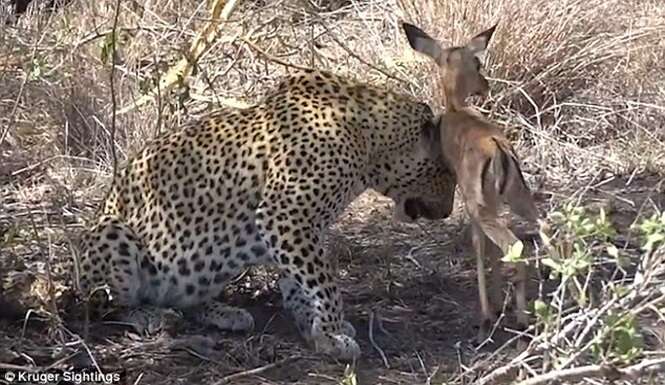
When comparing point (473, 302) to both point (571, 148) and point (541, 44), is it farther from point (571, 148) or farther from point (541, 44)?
point (541, 44)

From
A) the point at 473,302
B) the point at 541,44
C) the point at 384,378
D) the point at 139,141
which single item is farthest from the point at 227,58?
the point at 384,378

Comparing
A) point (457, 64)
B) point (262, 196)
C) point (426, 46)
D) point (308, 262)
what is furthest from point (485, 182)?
point (426, 46)

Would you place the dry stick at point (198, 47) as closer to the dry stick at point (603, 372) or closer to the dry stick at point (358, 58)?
the dry stick at point (358, 58)

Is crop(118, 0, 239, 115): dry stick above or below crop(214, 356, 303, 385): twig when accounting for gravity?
above

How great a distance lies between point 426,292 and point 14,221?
1.69 meters

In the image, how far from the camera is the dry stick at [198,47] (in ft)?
21.6

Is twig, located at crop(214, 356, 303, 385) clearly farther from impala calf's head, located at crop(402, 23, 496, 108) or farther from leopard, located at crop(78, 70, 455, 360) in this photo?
impala calf's head, located at crop(402, 23, 496, 108)

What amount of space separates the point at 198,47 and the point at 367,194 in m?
1.04

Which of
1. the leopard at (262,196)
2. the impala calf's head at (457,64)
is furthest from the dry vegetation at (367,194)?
the impala calf's head at (457,64)

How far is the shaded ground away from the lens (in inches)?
196

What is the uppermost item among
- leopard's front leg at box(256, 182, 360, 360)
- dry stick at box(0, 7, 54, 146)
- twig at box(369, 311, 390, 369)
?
dry stick at box(0, 7, 54, 146)

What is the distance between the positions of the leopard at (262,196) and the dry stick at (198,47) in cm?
94

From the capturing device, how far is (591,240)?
583 centimetres

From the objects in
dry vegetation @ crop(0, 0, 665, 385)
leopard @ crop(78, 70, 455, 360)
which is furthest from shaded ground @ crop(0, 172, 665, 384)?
leopard @ crop(78, 70, 455, 360)
